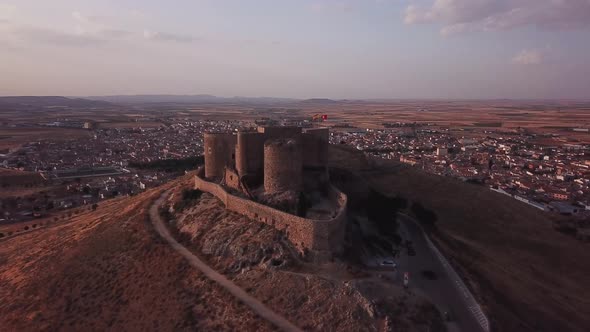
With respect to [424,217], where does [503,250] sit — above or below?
below

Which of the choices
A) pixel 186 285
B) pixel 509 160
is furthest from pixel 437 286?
pixel 509 160

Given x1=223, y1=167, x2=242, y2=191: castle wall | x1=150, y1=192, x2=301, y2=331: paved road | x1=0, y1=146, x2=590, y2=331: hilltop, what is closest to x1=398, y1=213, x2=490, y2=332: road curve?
x1=0, y1=146, x2=590, y2=331: hilltop

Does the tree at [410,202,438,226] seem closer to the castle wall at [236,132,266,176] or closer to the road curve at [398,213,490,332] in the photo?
the road curve at [398,213,490,332]

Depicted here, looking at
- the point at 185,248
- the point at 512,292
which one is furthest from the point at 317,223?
the point at 512,292

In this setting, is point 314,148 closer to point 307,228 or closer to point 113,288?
point 307,228

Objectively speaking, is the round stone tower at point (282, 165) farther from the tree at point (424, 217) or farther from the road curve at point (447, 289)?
the tree at point (424, 217)

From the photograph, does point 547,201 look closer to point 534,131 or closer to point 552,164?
point 552,164

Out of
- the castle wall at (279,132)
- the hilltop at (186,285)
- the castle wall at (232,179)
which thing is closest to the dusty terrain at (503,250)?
the hilltop at (186,285)
